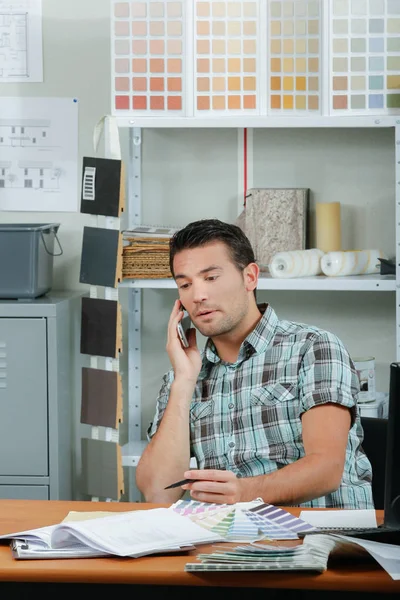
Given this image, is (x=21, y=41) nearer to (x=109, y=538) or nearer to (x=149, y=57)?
(x=149, y=57)

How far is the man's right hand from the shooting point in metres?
2.23

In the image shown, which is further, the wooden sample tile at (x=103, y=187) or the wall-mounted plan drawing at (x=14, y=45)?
the wall-mounted plan drawing at (x=14, y=45)

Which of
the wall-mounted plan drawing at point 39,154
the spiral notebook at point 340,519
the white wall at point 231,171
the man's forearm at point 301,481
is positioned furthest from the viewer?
the wall-mounted plan drawing at point 39,154

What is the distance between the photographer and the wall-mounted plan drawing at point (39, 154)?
3441 millimetres

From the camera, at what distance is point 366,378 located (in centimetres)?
307

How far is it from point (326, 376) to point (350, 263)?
40.0 inches

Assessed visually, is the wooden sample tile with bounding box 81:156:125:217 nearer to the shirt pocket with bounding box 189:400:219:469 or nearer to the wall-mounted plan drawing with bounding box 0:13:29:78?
the wall-mounted plan drawing with bounding box 0:13:29:78

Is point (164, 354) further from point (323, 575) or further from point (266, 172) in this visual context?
point (323, 575)

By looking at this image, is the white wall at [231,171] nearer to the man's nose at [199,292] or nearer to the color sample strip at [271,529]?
the man's nose at [199,292]

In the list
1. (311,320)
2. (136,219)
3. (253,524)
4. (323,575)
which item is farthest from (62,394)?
(323,575)

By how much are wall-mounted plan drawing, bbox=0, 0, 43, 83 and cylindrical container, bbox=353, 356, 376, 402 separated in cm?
157

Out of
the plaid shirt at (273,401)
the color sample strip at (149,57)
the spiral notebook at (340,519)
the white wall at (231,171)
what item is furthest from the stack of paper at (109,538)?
the white wall at (231,171)

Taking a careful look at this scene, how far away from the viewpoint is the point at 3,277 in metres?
3.07

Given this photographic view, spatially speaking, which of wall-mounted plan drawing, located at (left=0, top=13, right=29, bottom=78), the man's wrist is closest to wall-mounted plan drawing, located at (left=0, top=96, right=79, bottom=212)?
wall-mounted plan drawing, located at (left=0, top=13, right=29, bottom=78)
